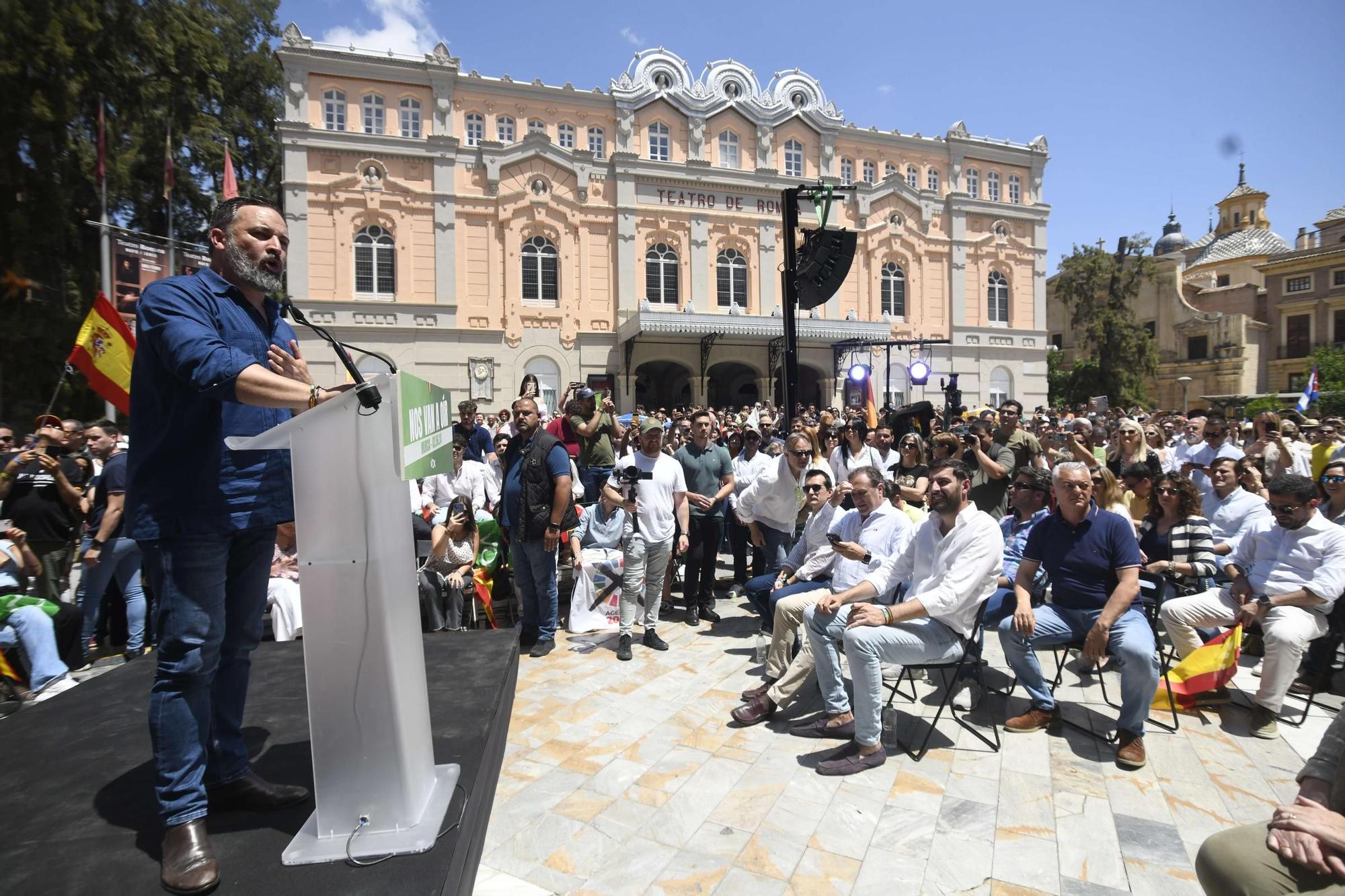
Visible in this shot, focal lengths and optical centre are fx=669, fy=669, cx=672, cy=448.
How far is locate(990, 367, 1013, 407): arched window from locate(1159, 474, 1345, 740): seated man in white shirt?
2631 cm

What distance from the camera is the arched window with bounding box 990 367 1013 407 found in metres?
29.2

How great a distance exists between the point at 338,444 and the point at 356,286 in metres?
22.9

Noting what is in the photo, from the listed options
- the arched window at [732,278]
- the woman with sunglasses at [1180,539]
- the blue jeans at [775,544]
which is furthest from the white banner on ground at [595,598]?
the arched window at [732,278]

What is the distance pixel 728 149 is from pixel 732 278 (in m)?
5.08

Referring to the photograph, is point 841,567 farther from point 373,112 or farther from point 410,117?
point 373,112

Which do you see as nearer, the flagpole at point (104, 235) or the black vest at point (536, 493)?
the black vest at point (536, 493)

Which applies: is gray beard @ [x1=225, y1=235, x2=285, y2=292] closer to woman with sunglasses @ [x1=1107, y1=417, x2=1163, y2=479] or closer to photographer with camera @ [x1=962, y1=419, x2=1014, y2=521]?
photographer with camera @ [x1=962, y1=419, x2=1014, y2=521]

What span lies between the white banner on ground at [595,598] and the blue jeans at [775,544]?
4.80 feet

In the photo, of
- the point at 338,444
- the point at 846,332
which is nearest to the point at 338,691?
the point at 338,444

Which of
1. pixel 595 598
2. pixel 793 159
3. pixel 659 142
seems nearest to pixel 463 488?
pixel 595 598

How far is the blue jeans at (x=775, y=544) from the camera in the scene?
6.53m

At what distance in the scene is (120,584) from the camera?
225 inches

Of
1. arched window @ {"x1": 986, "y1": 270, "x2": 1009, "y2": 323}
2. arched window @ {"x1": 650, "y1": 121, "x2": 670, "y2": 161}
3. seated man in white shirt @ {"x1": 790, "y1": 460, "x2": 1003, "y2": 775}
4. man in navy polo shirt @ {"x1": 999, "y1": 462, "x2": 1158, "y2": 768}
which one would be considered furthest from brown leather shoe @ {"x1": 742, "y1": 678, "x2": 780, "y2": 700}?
arched window @ {"x1": 986, "y1": 270, "x2": 1009, "y2": 323}

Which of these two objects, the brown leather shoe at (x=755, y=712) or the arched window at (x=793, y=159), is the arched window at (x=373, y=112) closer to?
the arched window at (x=793, y=159)
